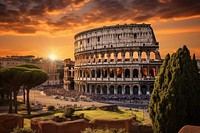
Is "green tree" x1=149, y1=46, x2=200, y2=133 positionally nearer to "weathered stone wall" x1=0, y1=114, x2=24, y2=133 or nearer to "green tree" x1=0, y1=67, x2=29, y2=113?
"weathered stone wall" x1=0, y1=114, x2=24, y2=133

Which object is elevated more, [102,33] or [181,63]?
[102,33]

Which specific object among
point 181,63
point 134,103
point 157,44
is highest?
point 157,44

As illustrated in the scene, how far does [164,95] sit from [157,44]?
109 feet

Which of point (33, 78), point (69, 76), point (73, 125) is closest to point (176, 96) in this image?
point (73, 125)

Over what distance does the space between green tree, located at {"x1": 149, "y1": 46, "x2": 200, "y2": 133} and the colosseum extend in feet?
97.5

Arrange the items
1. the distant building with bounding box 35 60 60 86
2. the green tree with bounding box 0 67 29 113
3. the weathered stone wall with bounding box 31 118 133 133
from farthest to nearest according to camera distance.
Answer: the distant building with bounding box 35 60 60 86 → the green tree with bounding box 0 67 29 113 → the weathered stone wall with bounding box 31 118 133 133

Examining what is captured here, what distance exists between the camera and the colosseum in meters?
44.0

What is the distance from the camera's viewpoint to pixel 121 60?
4644cm

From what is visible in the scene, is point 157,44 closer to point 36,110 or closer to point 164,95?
point 36,110

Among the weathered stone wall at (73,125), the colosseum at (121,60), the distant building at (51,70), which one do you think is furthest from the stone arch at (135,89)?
the distant building at (51,70)

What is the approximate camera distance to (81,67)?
52.2 metres

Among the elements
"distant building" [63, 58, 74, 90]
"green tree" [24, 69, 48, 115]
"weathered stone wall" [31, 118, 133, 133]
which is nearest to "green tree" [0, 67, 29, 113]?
"green tree" [24, 69, 48, 115]

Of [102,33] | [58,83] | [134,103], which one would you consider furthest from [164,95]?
[58,83]

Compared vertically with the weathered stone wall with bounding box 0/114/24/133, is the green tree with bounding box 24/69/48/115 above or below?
above
